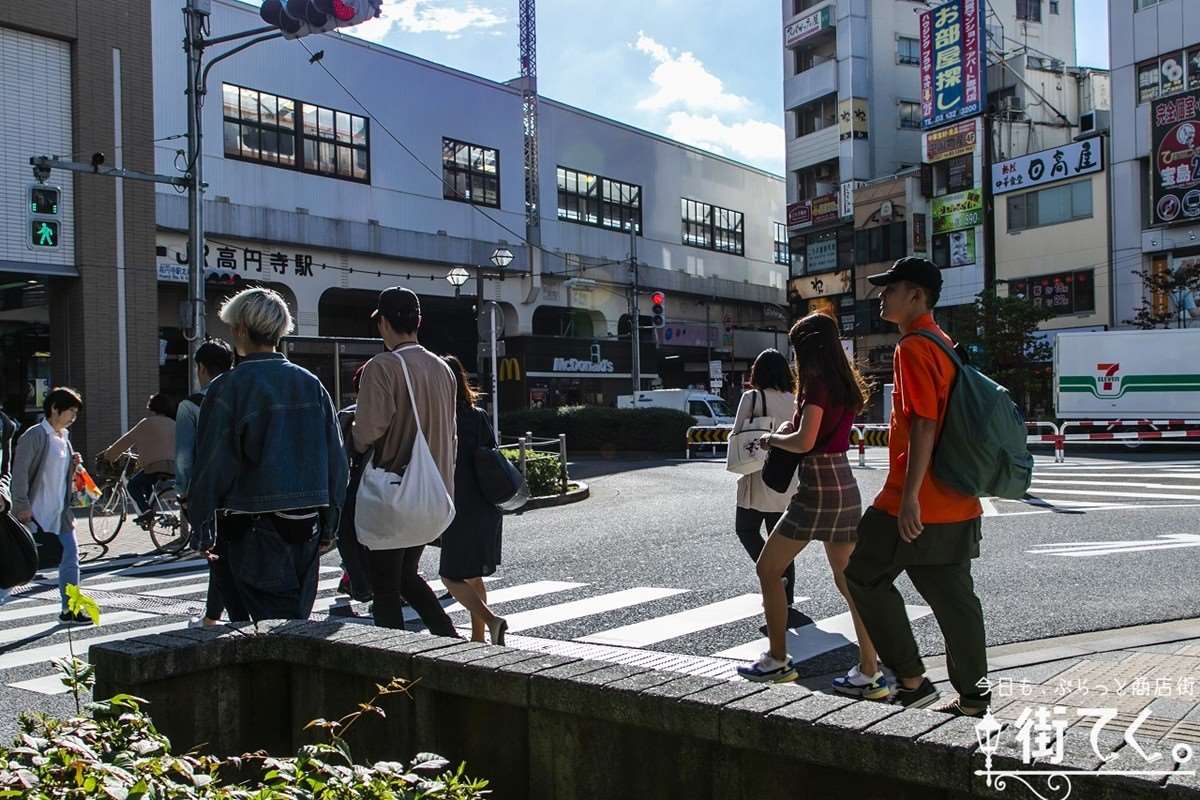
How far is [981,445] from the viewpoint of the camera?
13.0 feet

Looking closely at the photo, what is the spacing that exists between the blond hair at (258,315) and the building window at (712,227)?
49.1 metres

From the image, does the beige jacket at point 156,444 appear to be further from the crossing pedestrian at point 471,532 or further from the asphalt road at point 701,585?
the crossing pedestrian at point 471,532

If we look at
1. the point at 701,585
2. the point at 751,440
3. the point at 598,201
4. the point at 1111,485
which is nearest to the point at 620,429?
the point at 1111,485

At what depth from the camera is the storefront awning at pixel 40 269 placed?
20328 mm

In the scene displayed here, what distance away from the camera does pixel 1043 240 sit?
41.3 meters

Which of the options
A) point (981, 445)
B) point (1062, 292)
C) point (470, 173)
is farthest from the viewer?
point (1062, 292)

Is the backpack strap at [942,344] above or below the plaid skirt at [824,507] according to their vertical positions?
above

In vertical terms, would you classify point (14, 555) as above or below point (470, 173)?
below

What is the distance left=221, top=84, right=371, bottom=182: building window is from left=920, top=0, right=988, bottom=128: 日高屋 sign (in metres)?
24.4

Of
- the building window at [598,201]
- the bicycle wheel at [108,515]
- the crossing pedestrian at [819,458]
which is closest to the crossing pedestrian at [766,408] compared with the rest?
the crossing pedestrian at [819,458]

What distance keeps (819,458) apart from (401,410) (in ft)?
6.62

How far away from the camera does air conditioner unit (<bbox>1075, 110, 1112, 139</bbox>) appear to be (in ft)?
133

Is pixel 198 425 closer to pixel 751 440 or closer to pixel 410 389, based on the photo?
pixel 410 389

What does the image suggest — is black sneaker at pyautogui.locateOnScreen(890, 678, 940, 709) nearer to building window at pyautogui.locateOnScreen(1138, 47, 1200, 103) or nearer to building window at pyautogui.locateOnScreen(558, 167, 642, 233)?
building window at pyautogui.locateOnScreen(1138, 47, 1200, 103)
